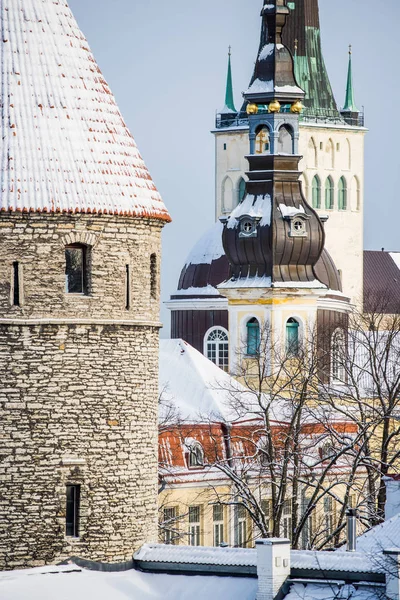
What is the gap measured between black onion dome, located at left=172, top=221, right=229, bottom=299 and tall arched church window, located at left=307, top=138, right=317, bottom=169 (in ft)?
41.9

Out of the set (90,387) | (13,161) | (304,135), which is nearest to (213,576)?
(90,387)

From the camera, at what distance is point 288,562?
34.2 metres

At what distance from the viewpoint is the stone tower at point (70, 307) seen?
1371 inches

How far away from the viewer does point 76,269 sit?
35.3 meters

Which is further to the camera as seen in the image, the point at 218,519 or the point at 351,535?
the point at 218,519

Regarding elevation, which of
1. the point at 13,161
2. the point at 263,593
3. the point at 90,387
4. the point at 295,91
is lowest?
the point at 263,593

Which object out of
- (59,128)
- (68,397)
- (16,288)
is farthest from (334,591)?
(59,128)

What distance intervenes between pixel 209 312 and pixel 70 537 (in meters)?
69.3

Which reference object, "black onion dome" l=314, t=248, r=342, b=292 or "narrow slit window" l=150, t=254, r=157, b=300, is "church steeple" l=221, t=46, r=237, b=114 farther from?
"narrow slit window" l=150, t=254, r=157, b=300

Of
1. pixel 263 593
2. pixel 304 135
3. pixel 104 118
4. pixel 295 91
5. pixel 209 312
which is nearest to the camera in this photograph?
pixel 263 593

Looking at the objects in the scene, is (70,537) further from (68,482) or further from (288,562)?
(288,562)

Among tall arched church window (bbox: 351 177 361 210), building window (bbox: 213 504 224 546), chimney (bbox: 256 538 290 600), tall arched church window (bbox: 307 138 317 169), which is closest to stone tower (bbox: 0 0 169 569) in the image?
chimney (bbox: 256 538 290 600)

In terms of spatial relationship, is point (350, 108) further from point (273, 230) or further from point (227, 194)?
point (273, 230)

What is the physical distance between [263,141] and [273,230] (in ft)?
10.6
